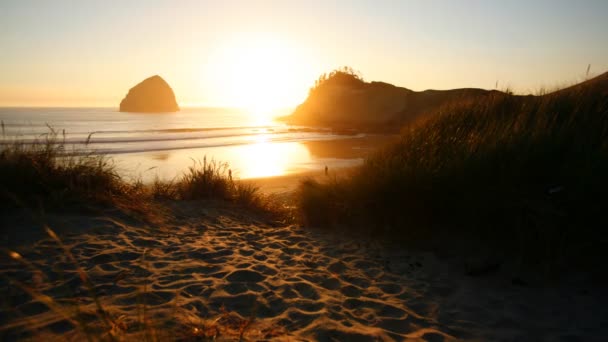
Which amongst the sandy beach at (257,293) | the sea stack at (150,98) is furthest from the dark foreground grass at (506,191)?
the sea stack at (150,98)

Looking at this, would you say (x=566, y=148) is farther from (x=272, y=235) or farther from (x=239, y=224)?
(x=239, y=224)

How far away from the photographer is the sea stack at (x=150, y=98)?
79.3 m

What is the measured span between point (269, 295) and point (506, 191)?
10.2ft

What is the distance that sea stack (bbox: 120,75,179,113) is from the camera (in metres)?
79.3

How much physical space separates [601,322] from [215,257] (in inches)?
153

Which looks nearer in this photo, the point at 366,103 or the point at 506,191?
the point at 506,191

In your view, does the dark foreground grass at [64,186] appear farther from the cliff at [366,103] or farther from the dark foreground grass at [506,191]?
the cliff at [366,103]

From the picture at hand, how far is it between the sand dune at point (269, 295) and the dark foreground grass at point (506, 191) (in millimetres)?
553

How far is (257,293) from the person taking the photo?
3.53 m

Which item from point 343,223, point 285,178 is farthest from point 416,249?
point 285,178

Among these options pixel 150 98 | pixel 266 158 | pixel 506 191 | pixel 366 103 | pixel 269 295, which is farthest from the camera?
pixel 150 98

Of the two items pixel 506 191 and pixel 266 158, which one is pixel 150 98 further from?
pixel 506 191

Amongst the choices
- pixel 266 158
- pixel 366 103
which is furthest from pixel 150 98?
pixel 266 158

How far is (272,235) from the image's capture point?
18.4 feet
